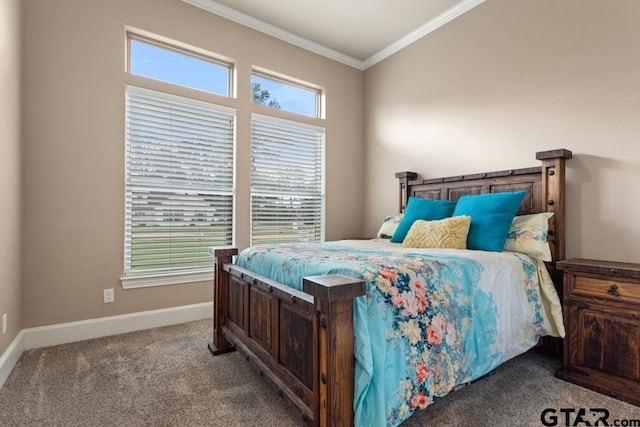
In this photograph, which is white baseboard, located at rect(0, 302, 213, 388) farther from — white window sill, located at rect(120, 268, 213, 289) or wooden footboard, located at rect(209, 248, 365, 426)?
wooden footboard, located at rect(209, 248, 365, 426)

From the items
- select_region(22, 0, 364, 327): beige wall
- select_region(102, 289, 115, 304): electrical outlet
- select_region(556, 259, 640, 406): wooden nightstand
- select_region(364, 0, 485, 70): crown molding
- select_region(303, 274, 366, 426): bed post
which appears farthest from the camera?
select_region(364, 0, 485, 70): crown molding

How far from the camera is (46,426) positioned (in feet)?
5.11

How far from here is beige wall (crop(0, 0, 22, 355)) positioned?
6.63ft

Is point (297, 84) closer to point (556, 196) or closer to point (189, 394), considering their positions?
point (556, 196)

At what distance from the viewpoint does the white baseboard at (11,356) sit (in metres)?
1.96

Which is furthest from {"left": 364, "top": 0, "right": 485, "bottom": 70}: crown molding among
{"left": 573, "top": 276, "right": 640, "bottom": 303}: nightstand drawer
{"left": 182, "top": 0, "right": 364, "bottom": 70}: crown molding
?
{"left": 573, "top": 276, "right": 640, "bottom": 303}: nightstand drawer

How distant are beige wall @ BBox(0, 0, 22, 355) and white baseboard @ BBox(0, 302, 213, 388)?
10cm

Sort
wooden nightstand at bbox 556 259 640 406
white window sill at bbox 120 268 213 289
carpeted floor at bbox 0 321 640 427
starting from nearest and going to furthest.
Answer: carpeted floor at bbox 0 321 640 427 → wooden nightstand at bbox 556 259 640 406 → white window sill at bbox 120 268 213 289

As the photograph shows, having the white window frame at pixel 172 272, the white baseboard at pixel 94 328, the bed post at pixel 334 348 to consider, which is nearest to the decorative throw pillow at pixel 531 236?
the bed post at pixel 334 348

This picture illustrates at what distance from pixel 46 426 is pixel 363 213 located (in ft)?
11.7

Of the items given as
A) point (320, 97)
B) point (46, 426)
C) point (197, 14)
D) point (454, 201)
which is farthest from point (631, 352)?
point (197, 14)

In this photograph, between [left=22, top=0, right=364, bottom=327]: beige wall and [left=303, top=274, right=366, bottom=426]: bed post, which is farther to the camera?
[left=22, top=0, right=364, bottom=327]: beige wall

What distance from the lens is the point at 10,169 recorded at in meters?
2.17

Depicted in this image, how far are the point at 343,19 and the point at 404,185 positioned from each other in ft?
6.15
